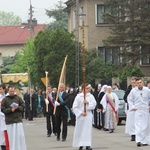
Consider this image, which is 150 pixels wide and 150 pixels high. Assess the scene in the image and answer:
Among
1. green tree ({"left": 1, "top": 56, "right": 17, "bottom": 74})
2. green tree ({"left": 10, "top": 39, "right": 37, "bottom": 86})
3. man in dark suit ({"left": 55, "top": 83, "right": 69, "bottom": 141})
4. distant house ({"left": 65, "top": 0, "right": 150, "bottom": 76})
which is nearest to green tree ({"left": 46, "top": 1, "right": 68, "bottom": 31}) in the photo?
green tree ({"left": 1, "top": 56, "right": 17, "bottom": 74})

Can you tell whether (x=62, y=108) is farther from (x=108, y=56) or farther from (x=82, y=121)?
(x=108, y=56)

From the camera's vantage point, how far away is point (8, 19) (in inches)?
5581

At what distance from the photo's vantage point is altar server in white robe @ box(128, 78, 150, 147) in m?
19.6

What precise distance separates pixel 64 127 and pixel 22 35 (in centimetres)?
8695

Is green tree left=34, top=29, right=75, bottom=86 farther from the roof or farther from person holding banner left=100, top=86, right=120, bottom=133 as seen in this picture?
the roof

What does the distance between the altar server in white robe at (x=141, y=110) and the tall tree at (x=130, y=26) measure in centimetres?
2534

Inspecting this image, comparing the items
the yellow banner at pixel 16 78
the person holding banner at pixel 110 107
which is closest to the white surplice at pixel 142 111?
the person holding banner at pixel 110 107

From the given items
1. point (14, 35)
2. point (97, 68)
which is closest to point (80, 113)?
point (97, 68)

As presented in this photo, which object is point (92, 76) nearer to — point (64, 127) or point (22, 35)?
point (64, 127)

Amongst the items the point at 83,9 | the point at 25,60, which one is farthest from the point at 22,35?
the point at 83,9

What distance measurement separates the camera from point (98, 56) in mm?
50281

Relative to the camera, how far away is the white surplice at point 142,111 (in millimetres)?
19625

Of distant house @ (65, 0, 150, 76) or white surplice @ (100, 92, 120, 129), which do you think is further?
distant house @ (65, 0, 150, 76)

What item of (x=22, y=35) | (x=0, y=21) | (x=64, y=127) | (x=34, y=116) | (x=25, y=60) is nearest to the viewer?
(x=64, y=127)
